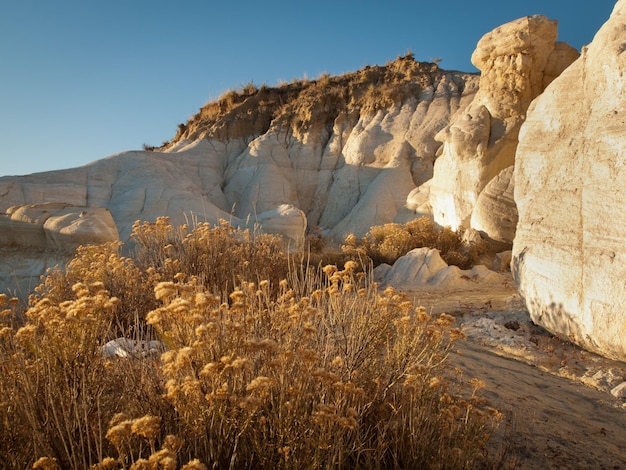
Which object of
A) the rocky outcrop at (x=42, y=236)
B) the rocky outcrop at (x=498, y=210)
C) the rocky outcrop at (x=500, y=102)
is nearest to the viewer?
the rocky outcrop at (x=42, y=236)

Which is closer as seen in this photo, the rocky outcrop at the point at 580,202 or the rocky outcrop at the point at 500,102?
the rocky outcrop at the point at 580,202

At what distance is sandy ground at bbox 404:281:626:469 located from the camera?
3.05 meters

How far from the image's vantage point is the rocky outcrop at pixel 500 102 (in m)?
13.2

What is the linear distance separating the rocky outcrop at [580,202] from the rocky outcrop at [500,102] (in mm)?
6702

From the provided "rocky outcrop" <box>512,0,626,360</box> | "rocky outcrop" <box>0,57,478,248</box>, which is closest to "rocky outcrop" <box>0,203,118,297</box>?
"rocky outcrop" <box>0,57,478,248</box>

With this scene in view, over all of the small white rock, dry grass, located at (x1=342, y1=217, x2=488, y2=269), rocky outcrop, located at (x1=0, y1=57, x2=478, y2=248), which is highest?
rocky outcrop, located at (x1=0, y1=57, x2=478, y2=248)

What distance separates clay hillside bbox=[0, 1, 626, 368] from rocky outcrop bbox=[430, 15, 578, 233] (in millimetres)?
41

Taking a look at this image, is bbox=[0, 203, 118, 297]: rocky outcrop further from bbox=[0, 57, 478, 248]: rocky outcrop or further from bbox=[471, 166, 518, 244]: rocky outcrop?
bbox=[471, 166, 518, 244]: rocky outcrop

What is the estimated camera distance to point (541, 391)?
431cm

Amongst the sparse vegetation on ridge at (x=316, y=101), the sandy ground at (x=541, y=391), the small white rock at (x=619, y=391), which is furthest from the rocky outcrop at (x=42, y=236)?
the sparse vegetation on ridge at (x=316, y=101)

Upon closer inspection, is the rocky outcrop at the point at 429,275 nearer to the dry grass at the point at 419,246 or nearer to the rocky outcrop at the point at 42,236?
the dry grass at the point at 419,246

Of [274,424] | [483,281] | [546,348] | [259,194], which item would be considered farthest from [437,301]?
[259,194]

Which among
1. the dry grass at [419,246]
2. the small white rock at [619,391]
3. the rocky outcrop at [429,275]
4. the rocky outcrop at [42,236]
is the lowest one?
the small white rock at [619,391]

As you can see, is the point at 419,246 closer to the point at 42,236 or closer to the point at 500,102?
the point at 500,102
